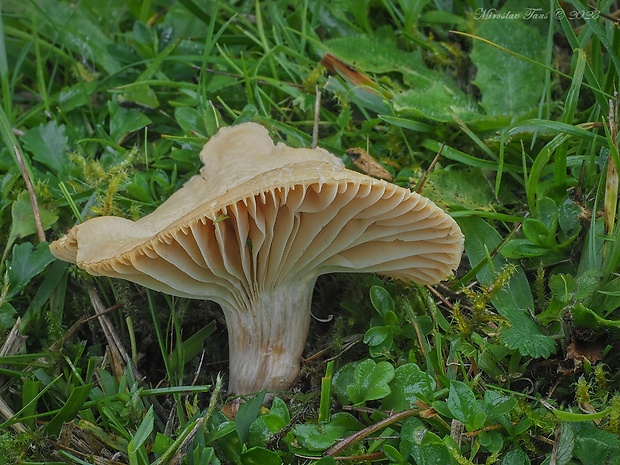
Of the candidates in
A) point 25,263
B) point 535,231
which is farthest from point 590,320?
point 25,263

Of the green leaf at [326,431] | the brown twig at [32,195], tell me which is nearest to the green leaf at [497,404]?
the green leaf at [326,431]

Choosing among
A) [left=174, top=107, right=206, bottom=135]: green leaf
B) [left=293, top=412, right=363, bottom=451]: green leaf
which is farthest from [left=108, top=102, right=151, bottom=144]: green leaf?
[left=293, top=412, right=363, bottom=451]: green leaf

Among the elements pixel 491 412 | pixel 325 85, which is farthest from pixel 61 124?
pixel 491 412

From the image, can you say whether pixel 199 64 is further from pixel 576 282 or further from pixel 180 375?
pixel 576 282

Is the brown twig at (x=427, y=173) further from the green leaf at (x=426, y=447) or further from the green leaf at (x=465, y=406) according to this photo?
the green leaf at (x=426, y=447)

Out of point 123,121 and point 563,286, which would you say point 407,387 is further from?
point 123,121

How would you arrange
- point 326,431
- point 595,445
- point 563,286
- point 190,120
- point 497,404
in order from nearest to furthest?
point 595,445
point 497,404
point 326,431
point 563,286
point 190,120

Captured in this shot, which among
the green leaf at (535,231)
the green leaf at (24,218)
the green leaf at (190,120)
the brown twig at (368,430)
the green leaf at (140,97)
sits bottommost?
the brown twig at (368,430)
